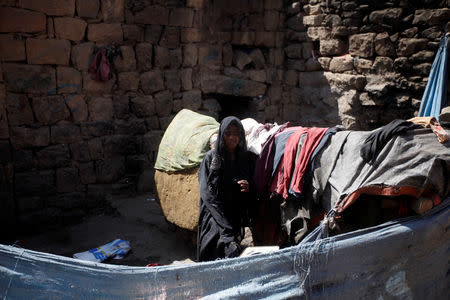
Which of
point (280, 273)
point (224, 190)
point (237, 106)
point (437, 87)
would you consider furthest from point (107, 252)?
point (437, 87)

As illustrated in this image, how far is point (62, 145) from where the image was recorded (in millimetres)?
5793

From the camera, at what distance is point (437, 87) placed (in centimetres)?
558

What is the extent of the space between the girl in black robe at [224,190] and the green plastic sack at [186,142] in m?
0.58

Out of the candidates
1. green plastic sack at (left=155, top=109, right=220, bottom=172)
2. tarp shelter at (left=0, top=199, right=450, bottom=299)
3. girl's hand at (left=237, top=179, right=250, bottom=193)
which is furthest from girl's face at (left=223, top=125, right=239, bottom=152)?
tarp shelter at (left=0, top=199, right=450, bottom=299)

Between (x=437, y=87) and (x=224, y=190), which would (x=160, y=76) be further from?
(x=437, y=87)

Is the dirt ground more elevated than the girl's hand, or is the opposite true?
the girl's hand

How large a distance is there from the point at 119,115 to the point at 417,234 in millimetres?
4511

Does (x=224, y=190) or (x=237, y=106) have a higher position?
(x=237, y=106)

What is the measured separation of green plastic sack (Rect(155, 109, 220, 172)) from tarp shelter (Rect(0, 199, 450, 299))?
206 cm

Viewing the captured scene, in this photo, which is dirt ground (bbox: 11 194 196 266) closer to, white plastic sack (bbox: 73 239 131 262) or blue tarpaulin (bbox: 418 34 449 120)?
white plastic sack (bbox: 73 239 131 262)

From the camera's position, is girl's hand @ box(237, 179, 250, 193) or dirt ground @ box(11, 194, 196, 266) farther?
dirt ground @ box(11, 194, 196, 266)

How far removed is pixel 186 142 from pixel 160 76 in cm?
226

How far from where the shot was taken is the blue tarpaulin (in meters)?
5.49

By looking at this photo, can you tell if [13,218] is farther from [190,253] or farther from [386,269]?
[386,269]
